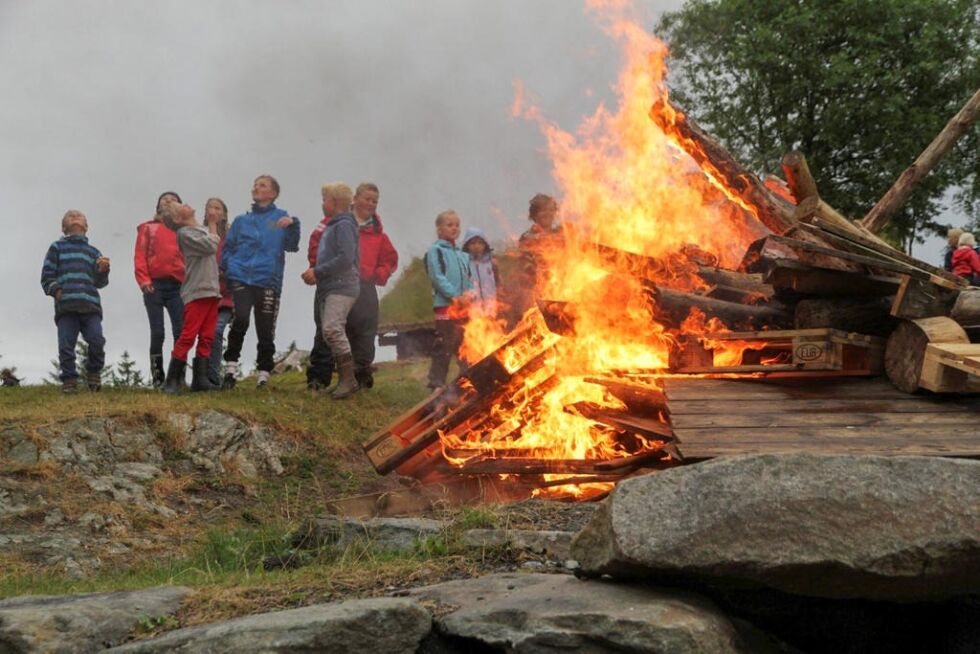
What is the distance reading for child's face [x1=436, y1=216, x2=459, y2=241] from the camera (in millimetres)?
11008

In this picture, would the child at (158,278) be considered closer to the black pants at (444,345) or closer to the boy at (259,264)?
the boy at (259,264)

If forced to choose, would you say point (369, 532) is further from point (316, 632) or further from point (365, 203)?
point (365, 203)

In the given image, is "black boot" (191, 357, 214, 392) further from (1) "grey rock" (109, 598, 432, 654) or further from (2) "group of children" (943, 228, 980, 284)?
(2) "group of children" (943, 228, 980, 284)

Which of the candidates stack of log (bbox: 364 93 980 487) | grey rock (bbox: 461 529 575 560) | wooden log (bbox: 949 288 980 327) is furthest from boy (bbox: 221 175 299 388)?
wooden log (bbox: 949 288 980 327)

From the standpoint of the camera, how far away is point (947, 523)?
11.6 ft

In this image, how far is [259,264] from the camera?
11.4m

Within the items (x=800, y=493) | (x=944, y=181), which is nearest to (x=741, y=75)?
(x=944, y=181)

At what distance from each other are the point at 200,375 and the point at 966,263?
11.3 metres

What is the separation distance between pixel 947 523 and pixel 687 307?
3.64 m

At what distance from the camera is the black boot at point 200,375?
10984 mm

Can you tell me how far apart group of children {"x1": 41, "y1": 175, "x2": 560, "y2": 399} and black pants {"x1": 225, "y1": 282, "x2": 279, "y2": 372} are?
12mm

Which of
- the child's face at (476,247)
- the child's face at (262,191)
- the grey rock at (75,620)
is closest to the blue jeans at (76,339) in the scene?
the child's face at (262,191)

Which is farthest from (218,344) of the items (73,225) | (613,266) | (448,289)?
(613,266)

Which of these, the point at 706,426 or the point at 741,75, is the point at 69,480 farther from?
the point at 741,75
